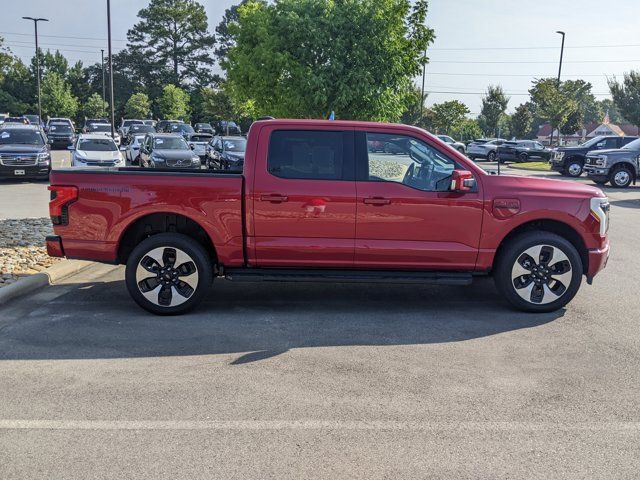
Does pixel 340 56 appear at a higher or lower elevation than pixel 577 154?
higher

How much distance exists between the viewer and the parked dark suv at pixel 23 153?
18672 millimetres

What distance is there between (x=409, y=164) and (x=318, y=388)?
2.74m

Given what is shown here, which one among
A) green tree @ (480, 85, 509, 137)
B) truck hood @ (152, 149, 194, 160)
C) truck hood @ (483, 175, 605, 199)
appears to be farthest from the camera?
green tree @ (480, 85, 509, 137)

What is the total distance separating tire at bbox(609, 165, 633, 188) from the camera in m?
22.2

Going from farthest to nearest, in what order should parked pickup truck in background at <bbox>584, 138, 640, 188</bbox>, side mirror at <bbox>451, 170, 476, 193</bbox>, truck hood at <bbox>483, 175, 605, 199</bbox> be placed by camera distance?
parked pickup truck in background at <bbox>584, 138, 640, 188</bbox>
truck hood at <bbox>483, 175, 605, 199</bbox>
side mirror at <bbox>451, 170, 476, 193</bbox>

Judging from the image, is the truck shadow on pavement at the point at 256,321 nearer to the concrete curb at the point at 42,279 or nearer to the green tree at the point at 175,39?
the concrete curb at the point at 42,279

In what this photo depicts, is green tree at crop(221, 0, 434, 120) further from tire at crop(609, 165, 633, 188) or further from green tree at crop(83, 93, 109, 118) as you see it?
green tree at crop(83, 93, 109, 118)

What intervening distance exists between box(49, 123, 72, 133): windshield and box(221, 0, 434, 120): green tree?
2236 centimetres

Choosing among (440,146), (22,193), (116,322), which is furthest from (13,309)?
(22,193)

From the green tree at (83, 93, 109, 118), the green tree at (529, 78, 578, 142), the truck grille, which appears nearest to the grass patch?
the green tree at (529, 78, 578, 142)

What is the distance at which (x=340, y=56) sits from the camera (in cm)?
→ 1923

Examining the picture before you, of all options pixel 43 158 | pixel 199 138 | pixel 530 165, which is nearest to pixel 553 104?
pixel 530 165

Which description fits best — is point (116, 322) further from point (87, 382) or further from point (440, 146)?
point (440, 146)

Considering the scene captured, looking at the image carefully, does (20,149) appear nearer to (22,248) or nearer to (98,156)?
(98,156)
